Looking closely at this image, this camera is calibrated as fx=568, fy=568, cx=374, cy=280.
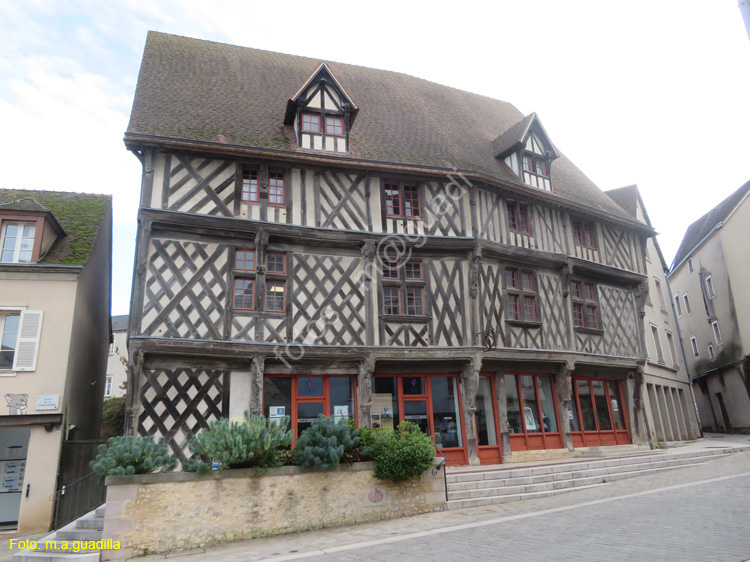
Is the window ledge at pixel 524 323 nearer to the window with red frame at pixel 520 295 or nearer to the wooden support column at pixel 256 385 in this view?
the window with red frame at pixel 520 295

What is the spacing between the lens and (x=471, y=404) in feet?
43.9

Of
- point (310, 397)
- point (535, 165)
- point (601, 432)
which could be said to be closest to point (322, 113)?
point (535, 165)

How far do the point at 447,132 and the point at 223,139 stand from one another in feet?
22.8

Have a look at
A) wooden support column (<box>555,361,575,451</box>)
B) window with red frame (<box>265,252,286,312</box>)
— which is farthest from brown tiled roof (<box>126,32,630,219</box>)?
wooden support column (<box>555,361,575,451</box>)

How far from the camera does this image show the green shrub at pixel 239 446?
8.25 meters

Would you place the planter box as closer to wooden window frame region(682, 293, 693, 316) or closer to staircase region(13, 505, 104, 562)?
staircase region(13, 505, 104, 562)

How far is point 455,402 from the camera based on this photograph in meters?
13.8

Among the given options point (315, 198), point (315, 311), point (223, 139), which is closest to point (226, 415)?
point (315, 311)

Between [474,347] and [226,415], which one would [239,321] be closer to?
[226,415]

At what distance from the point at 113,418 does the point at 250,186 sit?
1328 cm

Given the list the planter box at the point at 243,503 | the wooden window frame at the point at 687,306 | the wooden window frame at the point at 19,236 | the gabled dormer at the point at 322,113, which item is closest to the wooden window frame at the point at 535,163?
the gabled dormer at the point at 322,113

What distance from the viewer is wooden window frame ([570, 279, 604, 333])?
53.4ft

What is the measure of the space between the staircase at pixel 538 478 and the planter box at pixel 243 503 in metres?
0.89

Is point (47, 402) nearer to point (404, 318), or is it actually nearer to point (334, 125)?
point (404, 318)
